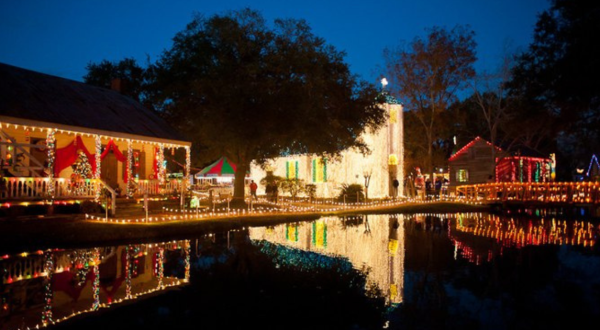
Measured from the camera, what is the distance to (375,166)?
3158 cm

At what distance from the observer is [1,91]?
54.6 ft

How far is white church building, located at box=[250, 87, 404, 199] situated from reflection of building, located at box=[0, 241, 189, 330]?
64.7ft

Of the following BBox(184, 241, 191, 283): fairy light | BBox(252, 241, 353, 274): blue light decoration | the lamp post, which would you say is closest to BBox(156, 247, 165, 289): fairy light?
BBox(184, 241, 191, 283): fairy light

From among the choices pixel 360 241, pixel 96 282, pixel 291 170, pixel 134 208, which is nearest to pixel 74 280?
pixel 96 282

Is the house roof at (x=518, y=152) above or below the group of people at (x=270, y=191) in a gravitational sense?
above

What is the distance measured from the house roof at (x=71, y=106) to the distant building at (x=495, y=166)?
32.2 meters

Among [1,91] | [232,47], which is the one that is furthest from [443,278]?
[232,47]

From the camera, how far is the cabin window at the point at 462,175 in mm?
48375

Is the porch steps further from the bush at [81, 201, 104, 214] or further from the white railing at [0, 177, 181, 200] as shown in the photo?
the white railing at [0, 177, 181, 200]

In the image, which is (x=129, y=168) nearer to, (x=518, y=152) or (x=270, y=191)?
(x=270, y=191)

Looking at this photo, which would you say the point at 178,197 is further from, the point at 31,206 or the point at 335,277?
the point at 335,277

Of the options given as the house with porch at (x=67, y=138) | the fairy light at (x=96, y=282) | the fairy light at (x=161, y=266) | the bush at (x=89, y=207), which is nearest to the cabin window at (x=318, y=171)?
the house with porch at (x=67, y=138)

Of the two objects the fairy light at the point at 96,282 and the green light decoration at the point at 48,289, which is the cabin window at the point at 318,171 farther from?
the green light decoration at the point at 48,289

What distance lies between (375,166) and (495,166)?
59.5 ft
